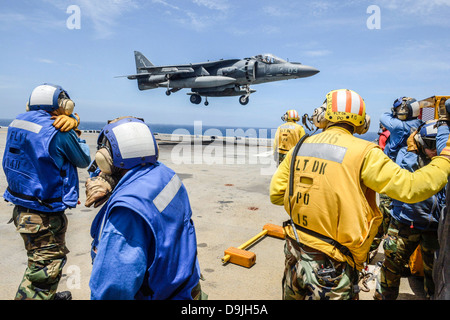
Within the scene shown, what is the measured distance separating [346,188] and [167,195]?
129 cm

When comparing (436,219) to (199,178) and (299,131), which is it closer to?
(299,131)

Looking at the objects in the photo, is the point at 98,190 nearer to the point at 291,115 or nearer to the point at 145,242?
the point at 145,242

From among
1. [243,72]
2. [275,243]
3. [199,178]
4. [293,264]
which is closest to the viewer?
[293,264]

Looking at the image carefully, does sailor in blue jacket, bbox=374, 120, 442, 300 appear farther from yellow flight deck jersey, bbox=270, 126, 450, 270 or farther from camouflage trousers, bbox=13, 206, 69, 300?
camouflage trousers, bbox=13, 206, 69, 300

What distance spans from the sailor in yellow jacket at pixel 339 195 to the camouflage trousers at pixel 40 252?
90.6 inches

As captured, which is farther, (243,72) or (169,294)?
(243,72)

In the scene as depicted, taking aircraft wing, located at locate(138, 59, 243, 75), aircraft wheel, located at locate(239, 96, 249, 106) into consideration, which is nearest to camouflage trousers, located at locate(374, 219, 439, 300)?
aircraft wheel, located at locate(239, 96, 249, 106)

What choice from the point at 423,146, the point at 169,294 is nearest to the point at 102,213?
the point at 169,294

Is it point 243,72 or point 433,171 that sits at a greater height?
point 243,72

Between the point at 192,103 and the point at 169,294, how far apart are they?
28.8 m

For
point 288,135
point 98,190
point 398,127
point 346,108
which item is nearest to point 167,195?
Answer: point 98,190

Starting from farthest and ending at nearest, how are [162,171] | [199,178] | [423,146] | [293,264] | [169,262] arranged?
[199,178] → [423,146] → [293,264] → [162,171] → [169,262]

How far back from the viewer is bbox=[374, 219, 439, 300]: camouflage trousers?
2.98 m
